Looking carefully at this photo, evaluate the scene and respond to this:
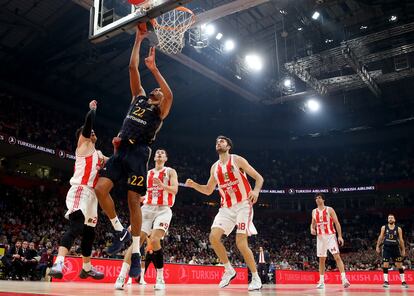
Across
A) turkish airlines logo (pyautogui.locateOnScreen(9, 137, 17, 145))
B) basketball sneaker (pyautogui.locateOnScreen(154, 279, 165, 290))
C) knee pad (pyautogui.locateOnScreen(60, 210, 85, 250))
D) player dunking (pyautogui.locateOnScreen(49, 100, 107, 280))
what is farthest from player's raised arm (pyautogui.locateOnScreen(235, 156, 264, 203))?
turkish airlines logo (pyautogui.locateOnScreen(9, 137, 17, 145))

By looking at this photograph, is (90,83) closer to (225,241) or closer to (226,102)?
(226,102)

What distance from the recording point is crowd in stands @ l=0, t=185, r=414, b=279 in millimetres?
15058

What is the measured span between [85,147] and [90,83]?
22897 millimetres

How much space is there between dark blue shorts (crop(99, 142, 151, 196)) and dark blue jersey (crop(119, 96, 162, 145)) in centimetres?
11

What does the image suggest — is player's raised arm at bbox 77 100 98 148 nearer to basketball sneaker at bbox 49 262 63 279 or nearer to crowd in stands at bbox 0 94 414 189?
basketball sneaker at bbox 49 262 63 279

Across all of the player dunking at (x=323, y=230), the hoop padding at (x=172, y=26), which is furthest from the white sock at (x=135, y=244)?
the player dunking at (x=323, y=230)

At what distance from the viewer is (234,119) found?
36.2 metres

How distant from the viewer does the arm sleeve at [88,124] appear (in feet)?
17.5

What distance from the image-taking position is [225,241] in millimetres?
28094

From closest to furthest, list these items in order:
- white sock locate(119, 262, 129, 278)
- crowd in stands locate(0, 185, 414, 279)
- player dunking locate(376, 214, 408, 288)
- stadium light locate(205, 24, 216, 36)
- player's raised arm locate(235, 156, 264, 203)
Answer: white sock locate(119, 262, 129, 278)
player's raised arm locate(235, 156, 264, 203)
player dunking locate(376, 214, 408, 288)
crowd in stands locate(0, 185, 414, 279)
stadium light locate(205, 24, 216, 36)

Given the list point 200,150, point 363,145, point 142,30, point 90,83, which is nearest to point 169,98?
point 142,30

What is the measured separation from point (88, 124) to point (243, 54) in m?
18.4

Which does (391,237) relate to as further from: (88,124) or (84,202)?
(88,124)

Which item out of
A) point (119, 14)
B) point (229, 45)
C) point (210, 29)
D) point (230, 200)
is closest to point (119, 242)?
point (230, 200)
